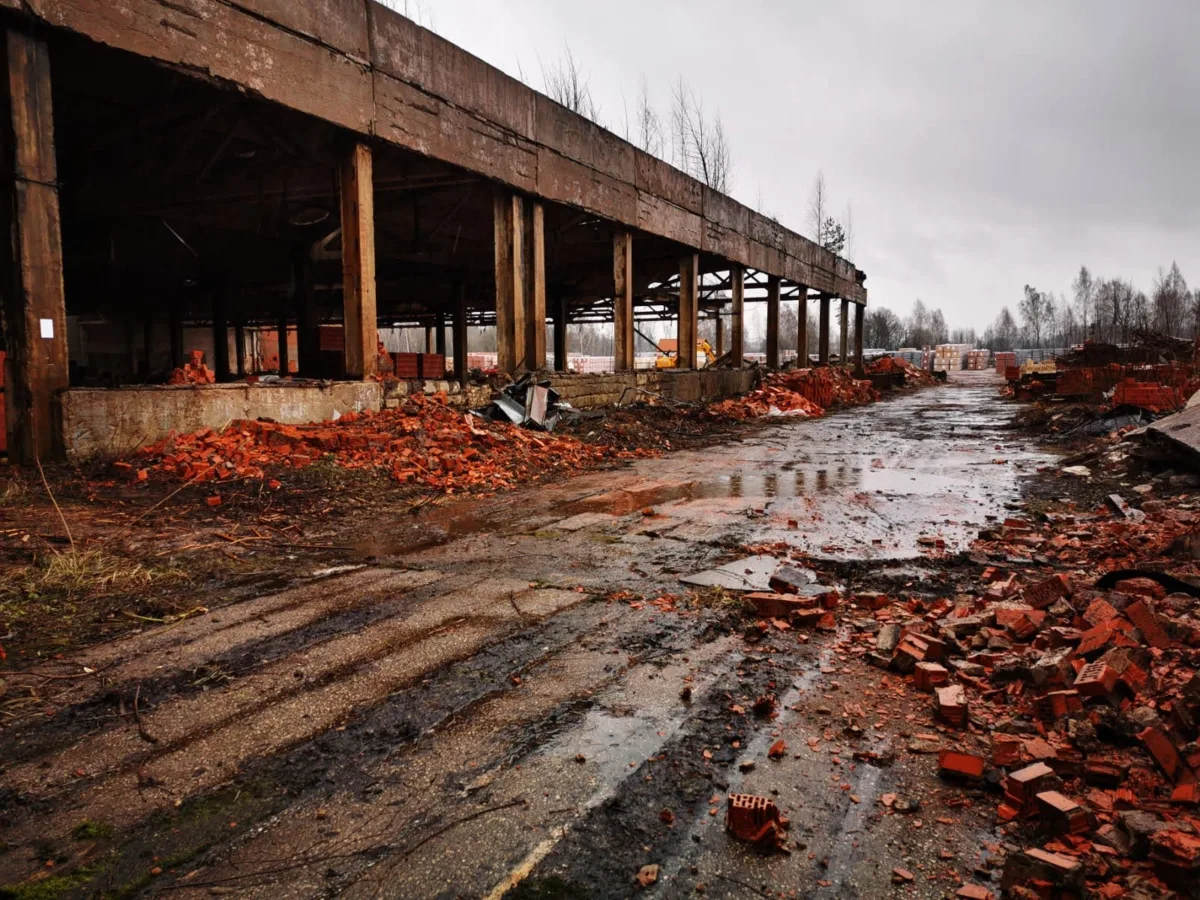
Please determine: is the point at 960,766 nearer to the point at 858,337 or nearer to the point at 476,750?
the point at 476,750

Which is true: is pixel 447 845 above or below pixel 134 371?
below

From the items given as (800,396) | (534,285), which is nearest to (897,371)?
(800,396)

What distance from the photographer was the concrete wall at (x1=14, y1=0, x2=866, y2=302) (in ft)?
23.6

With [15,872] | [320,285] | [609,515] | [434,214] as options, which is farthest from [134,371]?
[15,872]

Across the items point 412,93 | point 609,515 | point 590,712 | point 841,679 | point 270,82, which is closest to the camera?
point 590,712

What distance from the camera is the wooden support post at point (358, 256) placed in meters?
9.53

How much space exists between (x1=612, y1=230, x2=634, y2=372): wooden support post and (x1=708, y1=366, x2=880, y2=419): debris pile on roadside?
91.2 inches

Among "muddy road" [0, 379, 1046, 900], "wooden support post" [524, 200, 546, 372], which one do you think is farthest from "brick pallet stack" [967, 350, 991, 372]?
"muddy road" [0, 379, 1046, 900]

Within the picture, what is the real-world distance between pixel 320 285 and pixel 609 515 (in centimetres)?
1904

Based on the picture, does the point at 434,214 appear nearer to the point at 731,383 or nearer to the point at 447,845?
the point at 731,383

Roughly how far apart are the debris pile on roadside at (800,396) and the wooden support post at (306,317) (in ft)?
27.7

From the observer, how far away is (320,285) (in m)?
22.4

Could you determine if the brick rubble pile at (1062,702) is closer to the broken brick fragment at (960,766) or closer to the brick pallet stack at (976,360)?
the broken brick fragment at (960,766)

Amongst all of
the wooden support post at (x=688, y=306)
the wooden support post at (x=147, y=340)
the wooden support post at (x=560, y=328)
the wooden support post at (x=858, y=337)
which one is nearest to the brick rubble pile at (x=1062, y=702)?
the wooden support post at (x=688, y=306)
